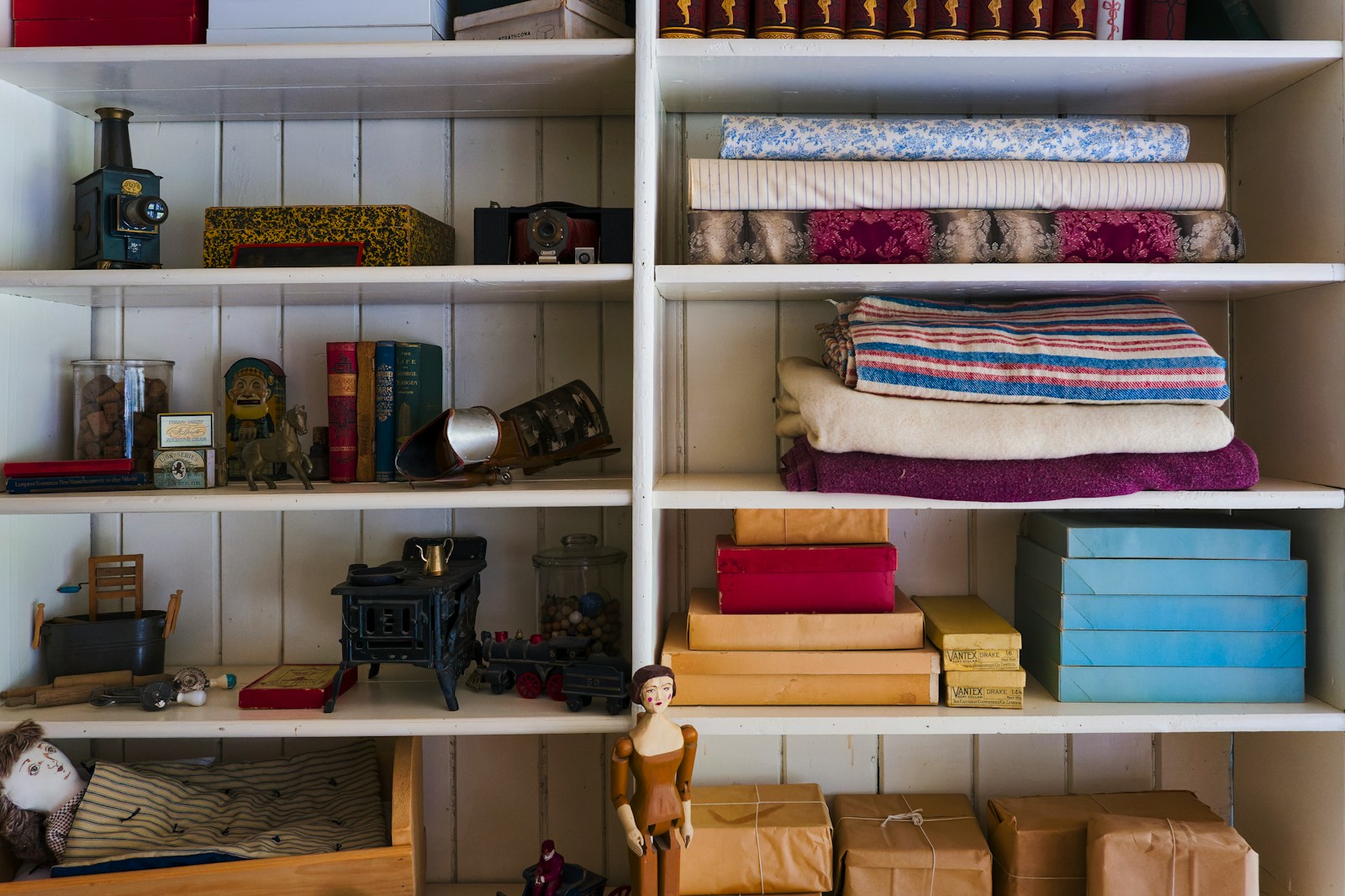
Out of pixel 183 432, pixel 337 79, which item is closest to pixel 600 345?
pixel 337 79

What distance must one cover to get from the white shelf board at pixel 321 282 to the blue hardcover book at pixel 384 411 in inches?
4.0

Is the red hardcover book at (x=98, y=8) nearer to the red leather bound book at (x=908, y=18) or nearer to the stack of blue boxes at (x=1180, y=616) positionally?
the red leather bound book at (x=908, y=18)

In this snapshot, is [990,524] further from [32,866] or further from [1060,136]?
[32,866]

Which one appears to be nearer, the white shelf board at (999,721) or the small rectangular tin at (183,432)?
the white shelf board at (999,721)

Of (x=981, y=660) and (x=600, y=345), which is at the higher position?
(x=600, y=345)

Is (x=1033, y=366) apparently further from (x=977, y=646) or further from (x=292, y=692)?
(x=292, y=692)

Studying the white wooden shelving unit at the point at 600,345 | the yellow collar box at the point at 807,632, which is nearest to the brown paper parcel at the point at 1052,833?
the white wooden shelving unit at the point at 600,345

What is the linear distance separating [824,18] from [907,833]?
1.30 metres

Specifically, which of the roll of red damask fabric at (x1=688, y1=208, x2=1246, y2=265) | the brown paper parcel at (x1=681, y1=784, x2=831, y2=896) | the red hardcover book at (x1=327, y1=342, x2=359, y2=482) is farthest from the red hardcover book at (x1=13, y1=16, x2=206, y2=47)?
the brown paper parcel at (x1=681, y1=784, x2=831, y2=896)

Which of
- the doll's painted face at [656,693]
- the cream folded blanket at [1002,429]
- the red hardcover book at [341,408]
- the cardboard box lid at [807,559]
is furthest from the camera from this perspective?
the red hardcover book at [341,408]

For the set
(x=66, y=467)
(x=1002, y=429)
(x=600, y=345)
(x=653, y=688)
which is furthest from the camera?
(x=600, y=345)

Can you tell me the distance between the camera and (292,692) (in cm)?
144

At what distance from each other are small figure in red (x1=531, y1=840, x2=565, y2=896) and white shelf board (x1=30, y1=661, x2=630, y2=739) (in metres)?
0.18

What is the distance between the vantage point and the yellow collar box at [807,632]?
1416 millimetres
